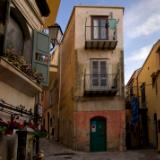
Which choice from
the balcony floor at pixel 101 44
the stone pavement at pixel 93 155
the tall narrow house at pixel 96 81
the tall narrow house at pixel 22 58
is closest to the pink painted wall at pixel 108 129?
the tall narrow house at pixel 96 81

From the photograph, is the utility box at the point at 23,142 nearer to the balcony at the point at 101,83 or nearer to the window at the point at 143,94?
the balcony at the point at 101,83

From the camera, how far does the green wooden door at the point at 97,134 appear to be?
927 inches

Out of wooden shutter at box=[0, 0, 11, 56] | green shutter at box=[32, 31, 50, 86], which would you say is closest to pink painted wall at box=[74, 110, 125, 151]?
green shutter at box=[32, 31, 50, 86]

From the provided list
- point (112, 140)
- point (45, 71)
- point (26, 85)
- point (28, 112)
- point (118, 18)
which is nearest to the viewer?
point (26, 85)

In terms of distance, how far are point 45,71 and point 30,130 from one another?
3.09 meters

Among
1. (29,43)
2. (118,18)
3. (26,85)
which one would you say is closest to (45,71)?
(29,43)

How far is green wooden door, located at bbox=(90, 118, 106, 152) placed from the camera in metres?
23.5

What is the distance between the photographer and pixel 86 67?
24500 millimetres

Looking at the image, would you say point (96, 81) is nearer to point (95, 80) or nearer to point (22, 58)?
point (95, 80)

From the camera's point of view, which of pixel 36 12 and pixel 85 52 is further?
pixel 85 52

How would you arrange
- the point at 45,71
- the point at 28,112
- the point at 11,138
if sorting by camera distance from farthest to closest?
the point at 45,71, the point at 28,112, the point at 11,138

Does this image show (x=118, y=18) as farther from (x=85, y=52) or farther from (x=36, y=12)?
(x=36, y=12)

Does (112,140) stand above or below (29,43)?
below

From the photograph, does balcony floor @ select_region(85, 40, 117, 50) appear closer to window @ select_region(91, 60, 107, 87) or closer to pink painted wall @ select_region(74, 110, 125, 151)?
window @ select_region(91, 60, 107, 87)
